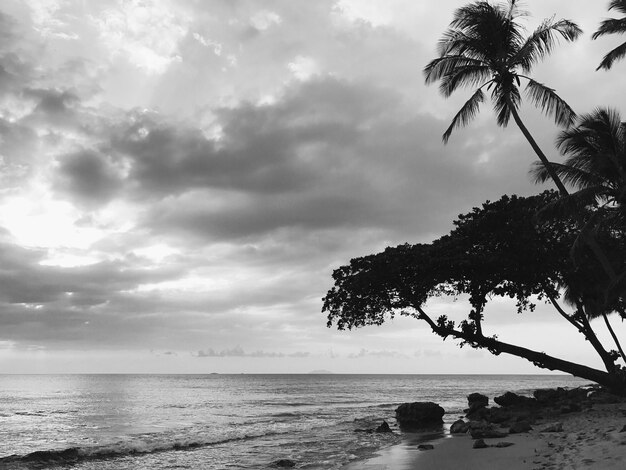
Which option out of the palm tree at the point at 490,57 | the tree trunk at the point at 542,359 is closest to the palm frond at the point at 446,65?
the palm tree at the point at 490,57

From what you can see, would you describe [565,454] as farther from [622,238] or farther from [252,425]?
[252,425]

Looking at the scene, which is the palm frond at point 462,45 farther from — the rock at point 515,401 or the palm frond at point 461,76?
the rock at point 515,401

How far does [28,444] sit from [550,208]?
28.7 meters

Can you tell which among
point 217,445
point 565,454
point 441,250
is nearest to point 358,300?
point 441,250

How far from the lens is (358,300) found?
28.0 metres

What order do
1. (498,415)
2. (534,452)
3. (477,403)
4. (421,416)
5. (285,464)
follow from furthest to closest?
(477,403) < (421,416) < (498,415) < (285,464) < (534,452)

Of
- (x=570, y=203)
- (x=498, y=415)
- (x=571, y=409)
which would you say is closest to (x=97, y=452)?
(x=498, y=415)

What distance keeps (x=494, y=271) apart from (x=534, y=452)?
1350 cm

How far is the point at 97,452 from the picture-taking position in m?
21.4

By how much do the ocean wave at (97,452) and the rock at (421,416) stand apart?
10.2 meters

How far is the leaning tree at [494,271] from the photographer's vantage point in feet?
80.0

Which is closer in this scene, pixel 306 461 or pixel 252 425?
pixel 306 461

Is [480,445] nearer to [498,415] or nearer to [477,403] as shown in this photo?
[498,415]

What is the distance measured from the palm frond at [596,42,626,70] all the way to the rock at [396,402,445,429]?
63.4 feet
